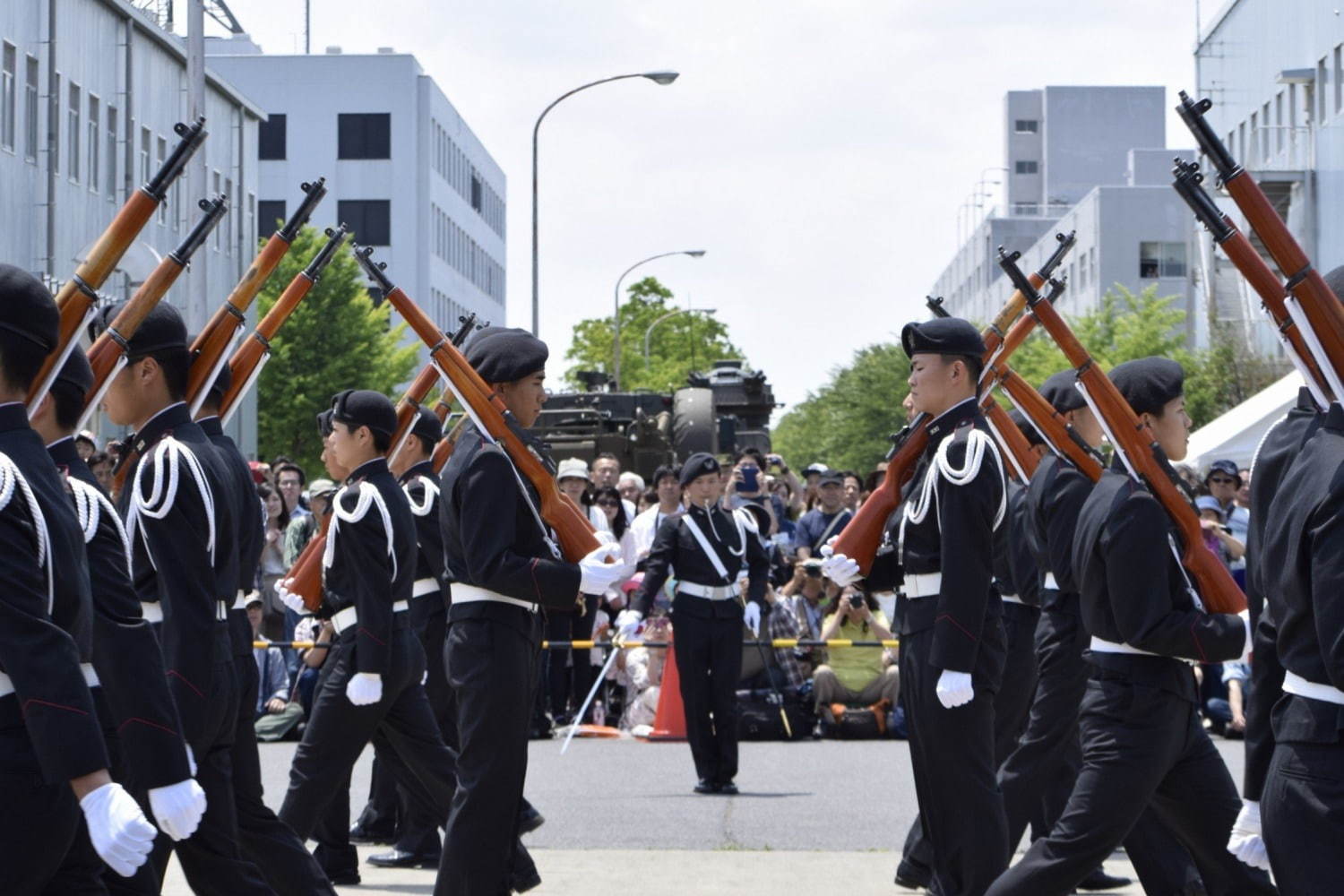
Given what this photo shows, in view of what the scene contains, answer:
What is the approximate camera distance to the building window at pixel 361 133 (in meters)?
71.9

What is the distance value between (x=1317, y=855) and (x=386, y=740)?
4.91 meters

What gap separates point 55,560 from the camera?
4.23 m

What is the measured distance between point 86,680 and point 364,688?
3.59 m

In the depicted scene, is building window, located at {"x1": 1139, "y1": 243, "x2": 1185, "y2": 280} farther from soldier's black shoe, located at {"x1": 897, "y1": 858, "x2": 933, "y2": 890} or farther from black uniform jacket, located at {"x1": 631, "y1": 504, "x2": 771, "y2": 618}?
soldier's black shoe, located at {"x1": 897, "y1": 858, "x2": 933, "y2": 890}

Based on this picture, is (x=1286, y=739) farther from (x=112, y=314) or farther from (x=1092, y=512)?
(x=112, y=314)

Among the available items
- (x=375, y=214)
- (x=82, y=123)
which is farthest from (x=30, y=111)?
(x=375, y=214)

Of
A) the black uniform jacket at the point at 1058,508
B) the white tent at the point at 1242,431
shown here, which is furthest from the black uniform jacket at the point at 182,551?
the white tent at the point at 1242,431

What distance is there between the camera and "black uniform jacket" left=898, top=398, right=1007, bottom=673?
6863 millimetres

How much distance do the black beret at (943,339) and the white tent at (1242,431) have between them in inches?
534

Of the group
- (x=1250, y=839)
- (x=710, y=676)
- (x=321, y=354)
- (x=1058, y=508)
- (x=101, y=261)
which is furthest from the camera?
(x=321, y=354)

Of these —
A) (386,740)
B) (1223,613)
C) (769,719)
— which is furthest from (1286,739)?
(769,719)

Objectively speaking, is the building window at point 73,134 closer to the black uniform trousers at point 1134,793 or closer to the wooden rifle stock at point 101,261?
the wooden rifle stock at point 101,261

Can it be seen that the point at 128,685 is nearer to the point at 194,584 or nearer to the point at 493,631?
the point at 194,584

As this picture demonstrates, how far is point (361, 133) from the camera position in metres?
71.9
